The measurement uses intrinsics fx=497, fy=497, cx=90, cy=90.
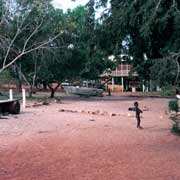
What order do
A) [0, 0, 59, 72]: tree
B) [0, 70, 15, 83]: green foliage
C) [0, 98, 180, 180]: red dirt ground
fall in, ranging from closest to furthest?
[0, 98, 180, 180]: red dirt ground, [0, 0, 59, 72]: tree, [0, 70, 15, 83]: green foliage

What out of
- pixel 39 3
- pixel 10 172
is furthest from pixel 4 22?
pixel 10 172

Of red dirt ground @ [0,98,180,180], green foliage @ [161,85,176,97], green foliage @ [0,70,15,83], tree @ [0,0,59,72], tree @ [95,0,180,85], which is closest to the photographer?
red dirt ground @ [0,98,180,180]

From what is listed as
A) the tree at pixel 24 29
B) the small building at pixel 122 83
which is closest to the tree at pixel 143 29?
the tree at pixel 24 29

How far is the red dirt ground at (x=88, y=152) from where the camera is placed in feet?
31.0

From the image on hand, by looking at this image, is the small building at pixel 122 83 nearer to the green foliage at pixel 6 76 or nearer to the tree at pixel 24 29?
the green foliage at pixel 6 76

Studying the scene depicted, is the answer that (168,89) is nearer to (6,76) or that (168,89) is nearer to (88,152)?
(88,152)

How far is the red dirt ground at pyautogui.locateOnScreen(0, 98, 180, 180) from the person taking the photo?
945cm

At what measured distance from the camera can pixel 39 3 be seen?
33.2m

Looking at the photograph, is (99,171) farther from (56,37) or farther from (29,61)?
(29,61)

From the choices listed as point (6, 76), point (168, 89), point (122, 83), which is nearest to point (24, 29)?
point (6, 76)

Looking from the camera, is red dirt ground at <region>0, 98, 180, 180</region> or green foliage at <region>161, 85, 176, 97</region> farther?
green foliage at <region>161, 85, 176, 97</region>

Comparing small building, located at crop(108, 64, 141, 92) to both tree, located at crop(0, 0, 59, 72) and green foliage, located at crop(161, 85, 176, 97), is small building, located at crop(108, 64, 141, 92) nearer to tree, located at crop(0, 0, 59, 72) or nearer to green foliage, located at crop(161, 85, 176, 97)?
tree, located at crop(0, 0, 59, 72)

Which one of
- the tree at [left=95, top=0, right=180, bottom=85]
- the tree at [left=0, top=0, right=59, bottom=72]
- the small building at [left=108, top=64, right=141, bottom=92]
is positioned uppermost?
the tree at [left=0, top=0, right=59, bottom=72]

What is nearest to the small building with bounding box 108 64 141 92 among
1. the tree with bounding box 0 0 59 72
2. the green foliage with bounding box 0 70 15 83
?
the green foliage with bounding box 0 70 15 83
